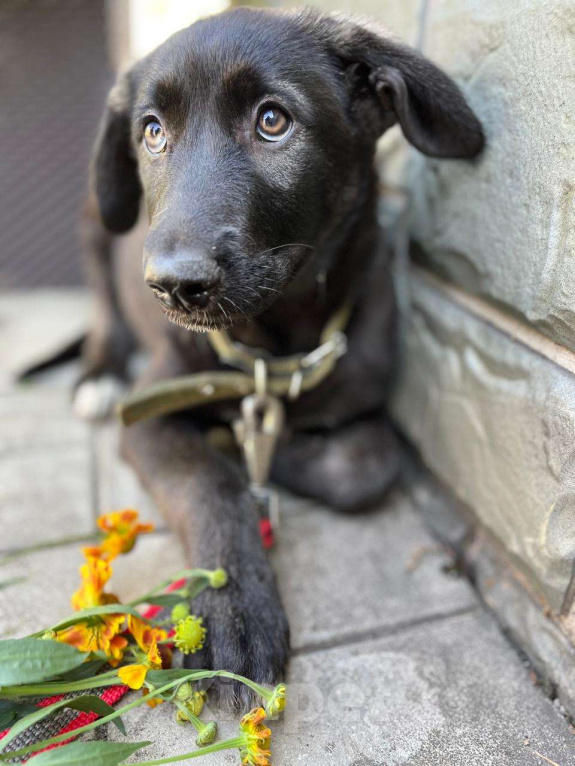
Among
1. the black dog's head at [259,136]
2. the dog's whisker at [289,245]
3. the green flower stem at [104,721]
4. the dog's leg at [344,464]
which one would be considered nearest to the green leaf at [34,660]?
the green flower stem at [104,721]

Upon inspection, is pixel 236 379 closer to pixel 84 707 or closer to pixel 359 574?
pixel 359 574

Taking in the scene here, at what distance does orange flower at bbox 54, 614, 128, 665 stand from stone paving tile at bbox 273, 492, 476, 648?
46 centimetres

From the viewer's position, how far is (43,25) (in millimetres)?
3311

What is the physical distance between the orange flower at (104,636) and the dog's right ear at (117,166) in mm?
1258

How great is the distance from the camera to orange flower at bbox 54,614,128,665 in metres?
1.31

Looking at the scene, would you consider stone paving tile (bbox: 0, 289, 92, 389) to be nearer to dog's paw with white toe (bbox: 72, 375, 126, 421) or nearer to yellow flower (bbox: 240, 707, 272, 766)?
dog's paw with white toe (bbox: 72, 375, 126, 421)

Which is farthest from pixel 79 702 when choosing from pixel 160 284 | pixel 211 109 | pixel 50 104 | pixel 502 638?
pixel 50 104

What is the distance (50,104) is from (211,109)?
2.35 m

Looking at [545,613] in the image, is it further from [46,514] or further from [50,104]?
[50,104]

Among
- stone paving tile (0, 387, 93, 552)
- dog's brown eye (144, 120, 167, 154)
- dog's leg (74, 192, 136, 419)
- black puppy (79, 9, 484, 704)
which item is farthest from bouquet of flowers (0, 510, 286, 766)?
dog's leg (74, 192, 136, 419)

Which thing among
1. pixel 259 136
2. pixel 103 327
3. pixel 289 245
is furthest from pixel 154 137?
pixel 103 327

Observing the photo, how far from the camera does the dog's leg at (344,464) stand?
2.05 meters

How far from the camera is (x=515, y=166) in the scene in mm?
1543

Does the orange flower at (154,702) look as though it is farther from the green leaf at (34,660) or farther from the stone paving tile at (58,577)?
the stone paving tile at (58,577)
